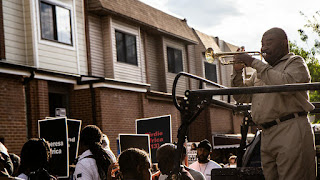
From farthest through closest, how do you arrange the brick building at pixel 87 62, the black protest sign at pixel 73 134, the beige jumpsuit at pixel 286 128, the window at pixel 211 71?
the window at pixel 211 71, the brick building at pixel 87 62, the black protest sign at pixel 73 134, the beige jumpsuit at pixel 286 128

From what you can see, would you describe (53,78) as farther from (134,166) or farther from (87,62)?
(134,166)

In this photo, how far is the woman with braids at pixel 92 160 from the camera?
18.2 ft

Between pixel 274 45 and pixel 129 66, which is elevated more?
pixel 129 66

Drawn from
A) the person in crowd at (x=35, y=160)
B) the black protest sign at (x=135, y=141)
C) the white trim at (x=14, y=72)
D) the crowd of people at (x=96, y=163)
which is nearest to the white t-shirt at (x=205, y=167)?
the black protest sign at (x=135, y=141)

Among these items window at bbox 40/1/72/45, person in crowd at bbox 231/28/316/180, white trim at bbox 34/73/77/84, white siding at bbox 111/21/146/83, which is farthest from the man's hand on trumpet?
white siding at bbox 111/21/146/83

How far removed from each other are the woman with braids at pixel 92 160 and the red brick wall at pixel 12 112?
26.5 ft

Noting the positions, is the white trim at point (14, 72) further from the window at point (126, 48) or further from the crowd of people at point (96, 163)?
the crowd of people at point (96, 163)

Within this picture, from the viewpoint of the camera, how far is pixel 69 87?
666 inches

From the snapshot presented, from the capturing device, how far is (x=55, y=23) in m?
16.3

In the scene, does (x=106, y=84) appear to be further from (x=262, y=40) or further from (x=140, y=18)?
(x=262, y=40)

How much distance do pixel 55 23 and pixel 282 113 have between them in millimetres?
13135

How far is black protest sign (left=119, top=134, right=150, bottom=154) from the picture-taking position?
8906 mm

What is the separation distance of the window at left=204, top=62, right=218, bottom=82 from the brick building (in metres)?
2.82

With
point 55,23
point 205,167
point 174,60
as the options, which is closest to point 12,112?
point 55,23
